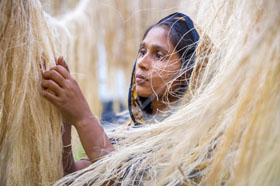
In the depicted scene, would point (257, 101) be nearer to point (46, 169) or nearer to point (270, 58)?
point (270, 58)

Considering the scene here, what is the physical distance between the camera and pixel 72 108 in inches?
31.9

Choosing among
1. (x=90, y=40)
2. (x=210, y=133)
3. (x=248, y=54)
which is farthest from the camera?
(x=90, y=40)

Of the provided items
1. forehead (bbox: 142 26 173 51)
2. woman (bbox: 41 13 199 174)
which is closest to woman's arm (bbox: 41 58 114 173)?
woman (bbox: 41 13 199 174)

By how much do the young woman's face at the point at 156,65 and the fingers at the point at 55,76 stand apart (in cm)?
29

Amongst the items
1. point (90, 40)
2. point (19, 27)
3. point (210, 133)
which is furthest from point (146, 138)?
point (90, 40)

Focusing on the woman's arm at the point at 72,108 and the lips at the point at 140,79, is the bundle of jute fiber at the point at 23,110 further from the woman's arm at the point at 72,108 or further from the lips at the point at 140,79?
the lips at the point at 140,79

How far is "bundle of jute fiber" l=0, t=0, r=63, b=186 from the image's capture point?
767mm

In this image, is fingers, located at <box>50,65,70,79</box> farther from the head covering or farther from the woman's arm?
the head covering

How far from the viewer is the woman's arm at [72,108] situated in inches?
31.3

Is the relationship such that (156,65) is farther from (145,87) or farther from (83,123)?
(83,123)

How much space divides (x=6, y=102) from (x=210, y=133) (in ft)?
1.70

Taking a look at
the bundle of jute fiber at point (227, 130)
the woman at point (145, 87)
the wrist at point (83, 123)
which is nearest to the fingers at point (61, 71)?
the woman at point (145, 87)

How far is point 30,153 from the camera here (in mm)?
785

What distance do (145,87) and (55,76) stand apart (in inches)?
12.7
